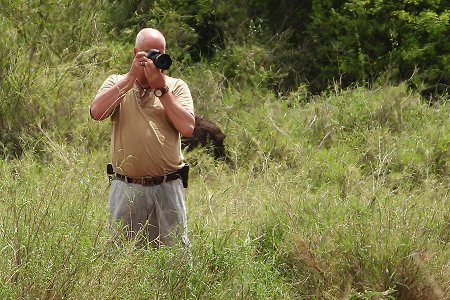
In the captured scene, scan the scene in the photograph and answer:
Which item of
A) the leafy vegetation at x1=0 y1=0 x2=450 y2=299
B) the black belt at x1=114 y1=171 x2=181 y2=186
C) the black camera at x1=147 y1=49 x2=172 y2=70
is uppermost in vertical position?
the black camera at x1=147 y1=49 x2=172 y2=70

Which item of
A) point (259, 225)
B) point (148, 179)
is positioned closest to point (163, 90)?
point (148, 179)

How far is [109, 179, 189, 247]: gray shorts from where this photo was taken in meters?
6.21

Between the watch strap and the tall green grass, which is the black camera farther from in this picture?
the tall green grass

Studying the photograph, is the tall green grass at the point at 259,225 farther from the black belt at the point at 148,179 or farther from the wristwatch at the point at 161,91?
the wristwatch at the point at 161,91

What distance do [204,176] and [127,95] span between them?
335 centimetres

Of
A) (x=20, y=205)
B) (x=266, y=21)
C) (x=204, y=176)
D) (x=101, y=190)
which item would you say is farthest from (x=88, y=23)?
(x=20, y=205)

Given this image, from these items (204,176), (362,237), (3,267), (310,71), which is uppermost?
(3,267)

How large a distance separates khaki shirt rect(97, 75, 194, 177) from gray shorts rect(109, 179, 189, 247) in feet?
0.32

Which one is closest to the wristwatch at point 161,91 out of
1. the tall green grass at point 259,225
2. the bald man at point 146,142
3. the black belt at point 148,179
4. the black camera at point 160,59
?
the bald man at point 146,142

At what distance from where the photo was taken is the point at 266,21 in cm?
1535

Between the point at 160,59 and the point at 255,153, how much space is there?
4.65 metres

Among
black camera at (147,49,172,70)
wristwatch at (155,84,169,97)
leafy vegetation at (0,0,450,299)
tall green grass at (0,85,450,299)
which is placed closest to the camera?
tall green grass at (0,85,450,299)

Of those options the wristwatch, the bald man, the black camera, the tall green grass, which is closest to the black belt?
the bald man

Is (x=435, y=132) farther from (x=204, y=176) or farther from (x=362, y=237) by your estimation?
(x=362, y=237)
